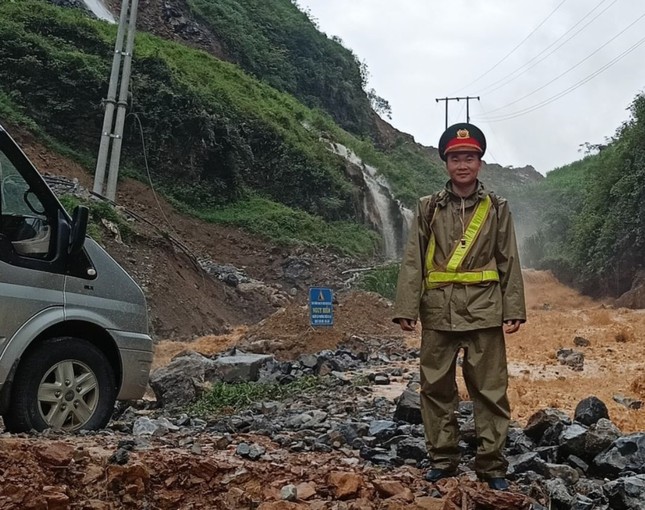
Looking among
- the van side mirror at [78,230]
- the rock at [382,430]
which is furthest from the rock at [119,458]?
the rock at [382,430]

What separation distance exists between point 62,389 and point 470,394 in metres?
2.85

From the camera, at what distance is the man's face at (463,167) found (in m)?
3.89

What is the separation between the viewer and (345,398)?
7.44 meters

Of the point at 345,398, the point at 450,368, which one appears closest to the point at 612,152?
the point at 345,398

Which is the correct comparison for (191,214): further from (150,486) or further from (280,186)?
(150,486)

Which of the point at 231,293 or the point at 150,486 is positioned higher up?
the point at 231,293

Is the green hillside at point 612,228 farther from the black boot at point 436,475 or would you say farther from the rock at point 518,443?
the black boot at point 436,475

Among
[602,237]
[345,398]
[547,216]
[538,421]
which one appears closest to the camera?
[538,421]

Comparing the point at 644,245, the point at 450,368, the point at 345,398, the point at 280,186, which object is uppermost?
the point at 280,186

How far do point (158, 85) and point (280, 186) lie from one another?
7.00 metres

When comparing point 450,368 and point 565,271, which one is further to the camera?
point 565,271

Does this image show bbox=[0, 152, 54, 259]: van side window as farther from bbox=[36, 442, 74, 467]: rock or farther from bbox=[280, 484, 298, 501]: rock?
bbox=[280, 484, 298, 501]: rock

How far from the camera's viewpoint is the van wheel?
14.7ft

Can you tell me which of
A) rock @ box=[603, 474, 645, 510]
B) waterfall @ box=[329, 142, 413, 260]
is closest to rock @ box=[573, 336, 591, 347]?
rock @ box=[603, 474, 645, 510]
